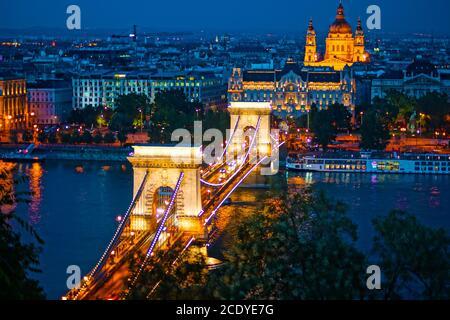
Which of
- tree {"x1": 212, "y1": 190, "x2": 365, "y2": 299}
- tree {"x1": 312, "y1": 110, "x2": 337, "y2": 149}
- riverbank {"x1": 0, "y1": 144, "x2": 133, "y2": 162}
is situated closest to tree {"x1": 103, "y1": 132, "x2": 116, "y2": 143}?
riverbank {"x1": 0, "y1": 144, "x2": 133, "y2": 162}

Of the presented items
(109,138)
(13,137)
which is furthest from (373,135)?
(13,137)

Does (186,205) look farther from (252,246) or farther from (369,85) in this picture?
(369,85)

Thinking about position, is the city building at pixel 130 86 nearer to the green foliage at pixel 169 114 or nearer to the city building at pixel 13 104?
the green foliage at pixel 169 114

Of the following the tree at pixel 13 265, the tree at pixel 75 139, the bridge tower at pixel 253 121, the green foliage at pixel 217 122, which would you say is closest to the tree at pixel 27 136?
the tree at pixel 75 139

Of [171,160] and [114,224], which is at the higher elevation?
[171,160]

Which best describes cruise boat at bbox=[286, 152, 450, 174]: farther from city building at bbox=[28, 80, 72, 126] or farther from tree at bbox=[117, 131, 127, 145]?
city building at bbox=[28, 80, 72, 126]
